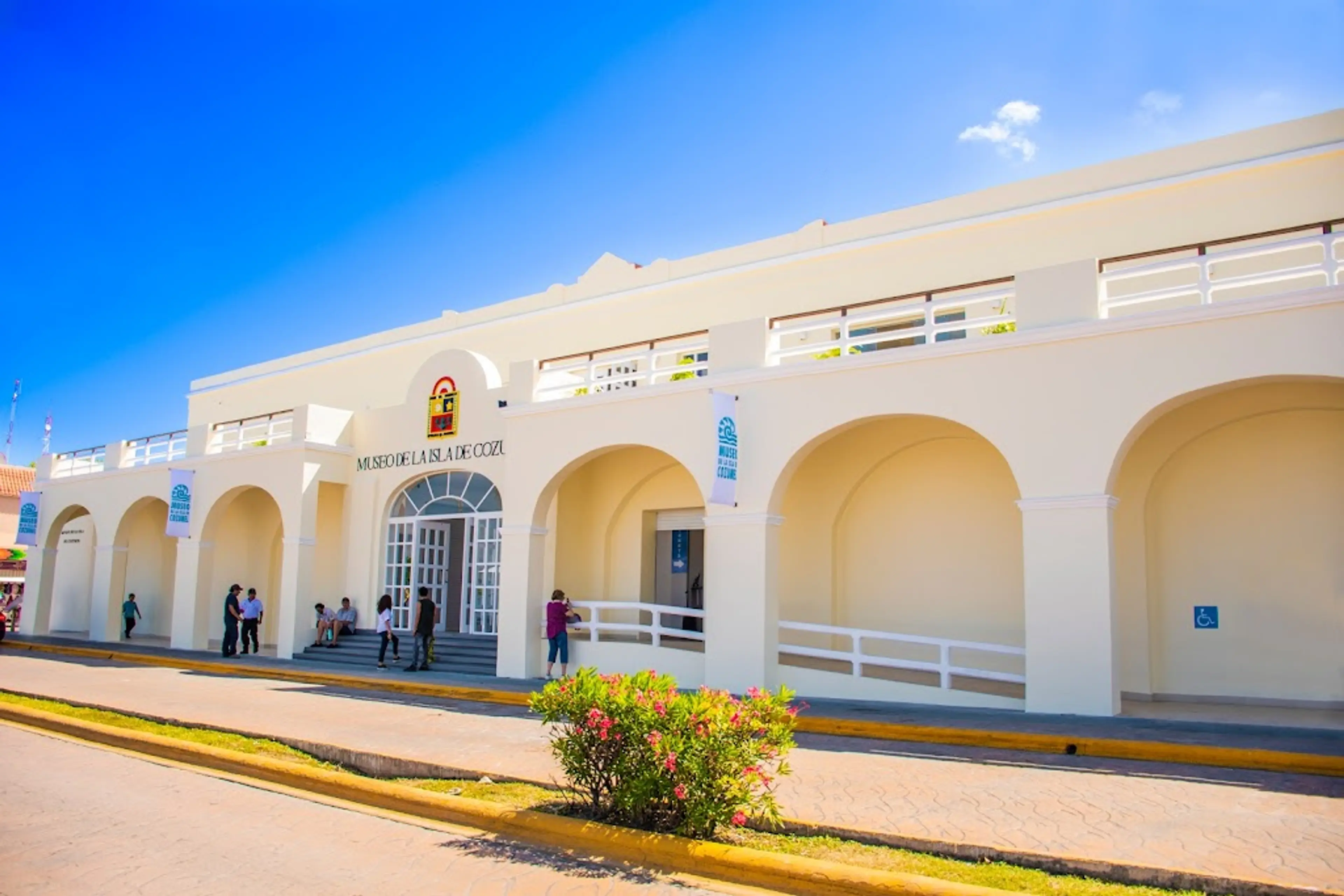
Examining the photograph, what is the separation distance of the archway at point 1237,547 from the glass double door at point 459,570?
33.3 feet

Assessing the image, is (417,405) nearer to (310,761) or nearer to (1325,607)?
(310,761)

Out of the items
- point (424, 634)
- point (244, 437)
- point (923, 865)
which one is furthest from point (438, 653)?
point (923, 865)

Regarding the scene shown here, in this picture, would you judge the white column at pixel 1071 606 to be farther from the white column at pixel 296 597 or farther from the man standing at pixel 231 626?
the man standing at pixel 231 626

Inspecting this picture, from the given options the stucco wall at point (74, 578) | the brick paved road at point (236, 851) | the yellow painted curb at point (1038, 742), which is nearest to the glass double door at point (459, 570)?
the yellow painted curb at point (1038, 742)

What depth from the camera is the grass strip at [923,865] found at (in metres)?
5.46

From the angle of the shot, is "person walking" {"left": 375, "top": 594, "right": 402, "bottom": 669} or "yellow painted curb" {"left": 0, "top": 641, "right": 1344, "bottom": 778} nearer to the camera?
"yellow painted curb" {"left": 0, "top": 641, "right": 1344, "bottom": 778}

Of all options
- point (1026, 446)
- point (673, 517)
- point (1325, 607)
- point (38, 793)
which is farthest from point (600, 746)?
point (673, 517)

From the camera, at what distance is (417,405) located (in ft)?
66.9

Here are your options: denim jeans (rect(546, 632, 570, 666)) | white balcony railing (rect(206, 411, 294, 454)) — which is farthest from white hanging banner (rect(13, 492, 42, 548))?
denim jeans (rect(546, 632, 570, 666))

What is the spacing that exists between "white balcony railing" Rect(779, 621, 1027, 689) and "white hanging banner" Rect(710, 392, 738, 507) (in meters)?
1.91

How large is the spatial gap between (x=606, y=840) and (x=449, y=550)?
15131 mm

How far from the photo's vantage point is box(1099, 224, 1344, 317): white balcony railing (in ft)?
34.8

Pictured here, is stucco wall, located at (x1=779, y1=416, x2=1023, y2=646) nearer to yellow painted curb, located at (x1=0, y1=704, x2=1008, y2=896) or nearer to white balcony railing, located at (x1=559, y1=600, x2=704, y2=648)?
white balcony railing, located at (x1=559, y1=600, x2=704, y2=648)

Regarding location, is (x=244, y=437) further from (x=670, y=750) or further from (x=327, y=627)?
(x=670, y=750)
